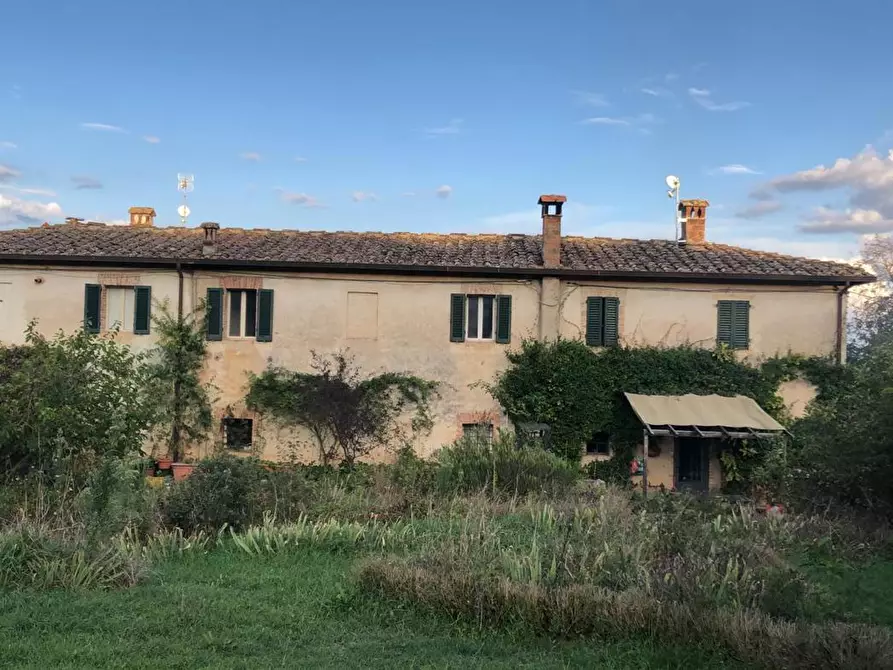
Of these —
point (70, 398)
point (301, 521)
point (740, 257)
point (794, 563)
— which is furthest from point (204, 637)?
point (740, 257)

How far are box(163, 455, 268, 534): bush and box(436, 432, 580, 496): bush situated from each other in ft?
10.5

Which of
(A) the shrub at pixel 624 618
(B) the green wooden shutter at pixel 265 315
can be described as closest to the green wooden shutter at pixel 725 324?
(B) the green wooden shutter at pixel 265 315

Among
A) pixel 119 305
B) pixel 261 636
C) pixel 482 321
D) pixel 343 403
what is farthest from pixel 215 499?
pixel 119 305

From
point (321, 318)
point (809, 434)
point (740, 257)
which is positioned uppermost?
point (740, 257)

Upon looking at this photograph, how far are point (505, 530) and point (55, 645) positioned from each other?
4748mm

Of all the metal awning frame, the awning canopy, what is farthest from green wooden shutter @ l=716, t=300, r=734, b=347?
the metal awning frame

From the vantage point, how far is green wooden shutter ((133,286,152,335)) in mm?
17516

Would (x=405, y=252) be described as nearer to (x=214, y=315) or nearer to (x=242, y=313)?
(x=242, y=313)

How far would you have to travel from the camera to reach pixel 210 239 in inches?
707

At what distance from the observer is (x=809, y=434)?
10.9m

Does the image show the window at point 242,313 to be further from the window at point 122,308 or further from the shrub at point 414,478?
the shrub at point 414,478

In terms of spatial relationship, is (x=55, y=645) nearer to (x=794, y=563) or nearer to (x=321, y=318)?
(x=794, y=563)

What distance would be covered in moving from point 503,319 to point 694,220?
7228 mm

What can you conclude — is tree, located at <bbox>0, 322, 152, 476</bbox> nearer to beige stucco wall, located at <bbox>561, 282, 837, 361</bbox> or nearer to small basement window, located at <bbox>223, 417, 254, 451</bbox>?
small basement window, located at <bbox>223, 417, 254, 451</bbox>
